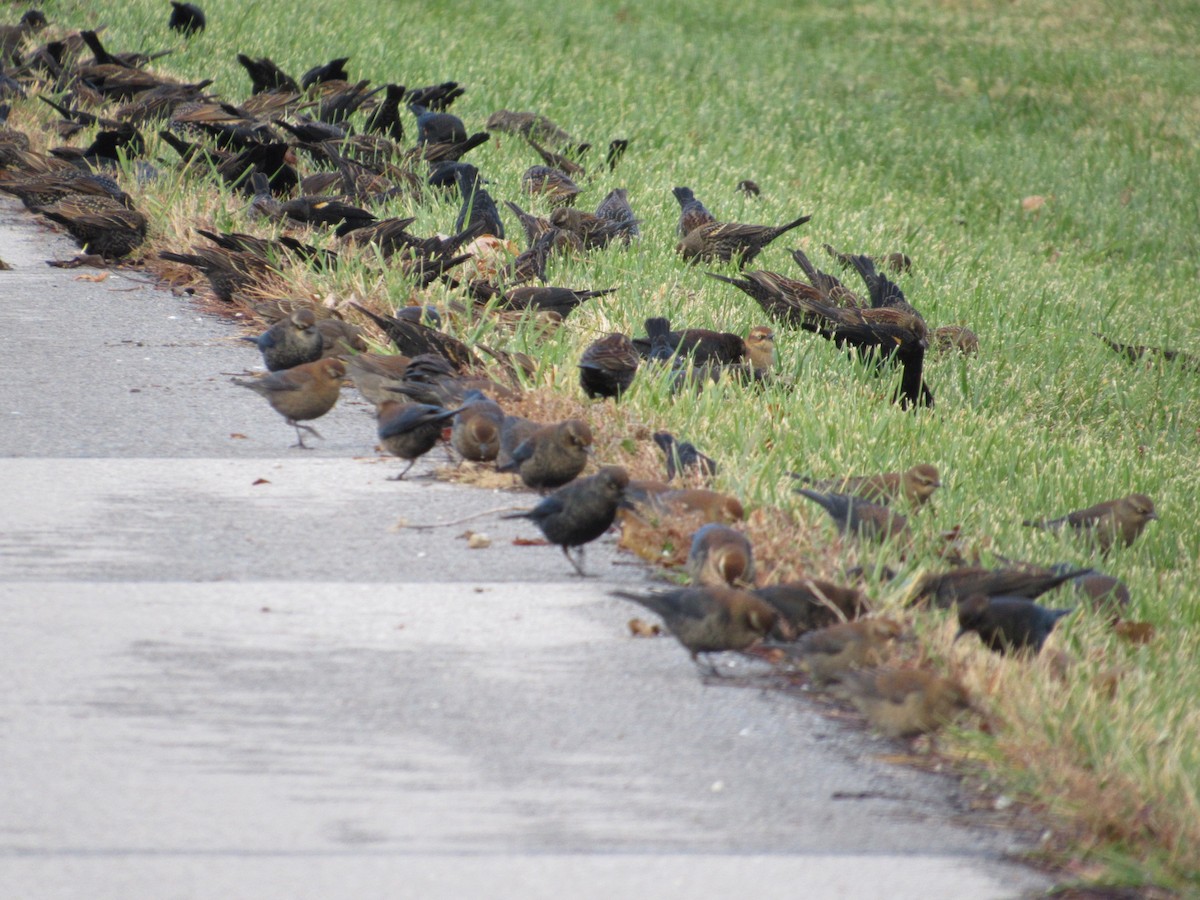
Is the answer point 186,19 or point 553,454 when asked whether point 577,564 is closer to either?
point 553,454

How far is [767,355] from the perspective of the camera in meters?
7.63

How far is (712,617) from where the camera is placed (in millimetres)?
3842

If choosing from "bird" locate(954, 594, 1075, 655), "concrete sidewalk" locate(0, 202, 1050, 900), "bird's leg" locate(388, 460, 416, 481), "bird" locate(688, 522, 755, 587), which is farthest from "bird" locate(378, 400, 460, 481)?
"bird" locate(954, 594, 1075, 655)

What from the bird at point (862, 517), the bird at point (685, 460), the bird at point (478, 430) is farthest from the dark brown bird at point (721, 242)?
the bird at point (862, 517)

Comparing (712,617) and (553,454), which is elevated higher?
(712,617)

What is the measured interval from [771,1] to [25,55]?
18.3 metres

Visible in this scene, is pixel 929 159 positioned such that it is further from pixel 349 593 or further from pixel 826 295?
pixel 349 593

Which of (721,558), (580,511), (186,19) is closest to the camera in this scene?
(721,558)

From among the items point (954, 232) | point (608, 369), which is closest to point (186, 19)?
point (954, 232)

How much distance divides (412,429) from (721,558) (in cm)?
152

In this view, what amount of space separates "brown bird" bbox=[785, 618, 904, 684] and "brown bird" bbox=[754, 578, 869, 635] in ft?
0.41

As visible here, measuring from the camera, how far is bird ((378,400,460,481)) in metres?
5.33

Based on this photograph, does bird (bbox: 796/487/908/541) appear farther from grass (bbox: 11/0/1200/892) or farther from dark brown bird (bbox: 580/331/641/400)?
dark brown bird (bbox: 580/331/641/400)

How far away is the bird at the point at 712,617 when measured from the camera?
3842 millimetres
